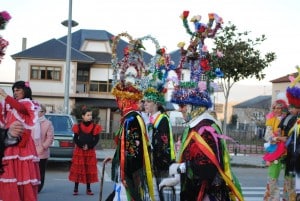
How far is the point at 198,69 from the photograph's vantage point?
233 inches

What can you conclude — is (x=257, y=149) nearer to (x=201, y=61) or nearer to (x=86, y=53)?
(x=201, y=61)

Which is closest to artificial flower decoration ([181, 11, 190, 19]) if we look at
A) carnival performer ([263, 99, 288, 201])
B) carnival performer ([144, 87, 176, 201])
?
carnival performer ([144, 87, 176, 201])

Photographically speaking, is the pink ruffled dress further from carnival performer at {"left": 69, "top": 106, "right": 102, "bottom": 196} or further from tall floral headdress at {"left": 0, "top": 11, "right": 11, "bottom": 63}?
carnival performer at {"left": 69, "top": 106, "right": 102, "bottom": 196}

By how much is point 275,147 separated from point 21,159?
163 inches

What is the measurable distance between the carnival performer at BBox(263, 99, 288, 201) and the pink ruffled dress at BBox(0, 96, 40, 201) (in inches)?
153

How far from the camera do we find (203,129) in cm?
538

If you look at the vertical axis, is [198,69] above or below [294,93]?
above

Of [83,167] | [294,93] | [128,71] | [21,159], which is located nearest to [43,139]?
[83,167]

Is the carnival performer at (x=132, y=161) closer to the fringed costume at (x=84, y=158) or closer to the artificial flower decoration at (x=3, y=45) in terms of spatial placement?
the artificial flower decoration at (x=3, y=45)

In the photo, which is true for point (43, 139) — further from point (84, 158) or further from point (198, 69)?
point (198, 69)

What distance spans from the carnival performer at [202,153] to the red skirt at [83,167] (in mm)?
5273

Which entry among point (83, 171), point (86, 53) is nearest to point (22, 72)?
point (86, 53)

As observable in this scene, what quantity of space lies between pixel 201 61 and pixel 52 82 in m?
40.2

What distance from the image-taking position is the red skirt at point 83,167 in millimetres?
10648
